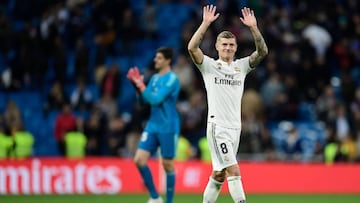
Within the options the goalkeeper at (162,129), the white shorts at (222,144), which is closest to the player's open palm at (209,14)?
the white shorts at (222,144)

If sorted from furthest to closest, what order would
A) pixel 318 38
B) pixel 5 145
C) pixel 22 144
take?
pixel 318 38 → pixel 22 144 → pixel 5 145

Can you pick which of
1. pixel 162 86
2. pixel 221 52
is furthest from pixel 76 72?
pixel 221 52

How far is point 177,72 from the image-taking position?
23.2m

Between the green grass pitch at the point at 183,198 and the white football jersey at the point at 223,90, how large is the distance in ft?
17.1

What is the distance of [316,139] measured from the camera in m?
22.5

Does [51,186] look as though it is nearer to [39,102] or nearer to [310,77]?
[39,102]

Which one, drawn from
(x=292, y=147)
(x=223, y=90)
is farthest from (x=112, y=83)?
(x=223, y=90)

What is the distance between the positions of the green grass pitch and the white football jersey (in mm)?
5225

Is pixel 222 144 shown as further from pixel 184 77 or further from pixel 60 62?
pixel 60 62

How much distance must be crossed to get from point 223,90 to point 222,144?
2.15 ft

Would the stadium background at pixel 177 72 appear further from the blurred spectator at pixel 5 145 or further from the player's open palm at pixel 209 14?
the player's open palm at pixel 209 14

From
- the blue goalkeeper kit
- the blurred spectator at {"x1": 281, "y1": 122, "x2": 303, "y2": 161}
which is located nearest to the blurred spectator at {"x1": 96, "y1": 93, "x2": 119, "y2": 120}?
the blurred spectator at {"x1": 281, "y1": 122, "x2": 303, "y2": 161}

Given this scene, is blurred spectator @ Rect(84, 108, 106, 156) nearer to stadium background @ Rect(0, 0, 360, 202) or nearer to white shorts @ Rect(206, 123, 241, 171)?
stadium background @ Rect(0, 0, 360, 202)

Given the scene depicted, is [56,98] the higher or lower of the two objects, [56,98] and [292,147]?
the higher
